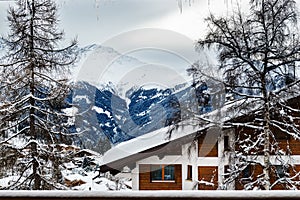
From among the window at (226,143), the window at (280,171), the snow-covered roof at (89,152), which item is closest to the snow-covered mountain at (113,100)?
the snow-covered roof at (89,152)

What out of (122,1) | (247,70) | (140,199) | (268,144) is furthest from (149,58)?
(140,199)

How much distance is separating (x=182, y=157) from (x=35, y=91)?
93 cm

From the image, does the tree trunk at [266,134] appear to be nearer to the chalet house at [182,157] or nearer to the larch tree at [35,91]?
the chalet house at [182,157]

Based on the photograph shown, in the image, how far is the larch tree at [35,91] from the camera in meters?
2.08

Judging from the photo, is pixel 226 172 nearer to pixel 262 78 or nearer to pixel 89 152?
pixel 262 78

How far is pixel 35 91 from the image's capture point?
6.99ft

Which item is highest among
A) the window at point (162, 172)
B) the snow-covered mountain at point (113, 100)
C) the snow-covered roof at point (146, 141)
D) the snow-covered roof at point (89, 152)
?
the snow-covered mountain at point (113, 100)

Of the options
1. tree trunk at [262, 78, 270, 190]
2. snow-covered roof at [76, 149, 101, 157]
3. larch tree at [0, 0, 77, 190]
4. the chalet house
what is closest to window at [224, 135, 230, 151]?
the chalet house

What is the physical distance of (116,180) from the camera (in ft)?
6.92

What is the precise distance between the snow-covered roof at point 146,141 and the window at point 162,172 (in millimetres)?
134

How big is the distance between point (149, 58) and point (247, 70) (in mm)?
610

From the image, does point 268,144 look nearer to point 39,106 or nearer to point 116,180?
point 116,180

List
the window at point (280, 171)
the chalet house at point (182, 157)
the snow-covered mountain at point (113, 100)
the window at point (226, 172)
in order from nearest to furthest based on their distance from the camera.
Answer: the snow-covered mountain at point (113, 100) → the chalet house at point (182, 157) → the window at point (280, 171) → the window at point (226, 172)

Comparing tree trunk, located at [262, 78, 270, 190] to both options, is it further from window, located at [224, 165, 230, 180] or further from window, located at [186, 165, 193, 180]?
window, located at [186, 165, 193, 180]
